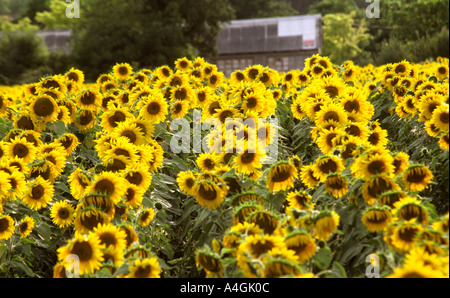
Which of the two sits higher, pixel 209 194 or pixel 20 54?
pixel 20 54

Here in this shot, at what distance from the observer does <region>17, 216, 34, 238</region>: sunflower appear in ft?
10.7

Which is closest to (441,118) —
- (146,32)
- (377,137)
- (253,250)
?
(377,137)

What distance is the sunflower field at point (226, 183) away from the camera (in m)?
2.35

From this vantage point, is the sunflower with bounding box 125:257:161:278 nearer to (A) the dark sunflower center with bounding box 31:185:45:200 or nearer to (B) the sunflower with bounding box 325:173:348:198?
(B) the sunflower with bounding box 325:173:348:198

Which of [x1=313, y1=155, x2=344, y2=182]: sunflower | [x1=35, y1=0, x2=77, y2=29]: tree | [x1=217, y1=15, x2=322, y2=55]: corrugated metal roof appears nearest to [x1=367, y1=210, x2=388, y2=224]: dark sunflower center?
[x1=313, y1=155, x2=344, y2=182]: sunflower

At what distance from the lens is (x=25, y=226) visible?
3285 millimetres

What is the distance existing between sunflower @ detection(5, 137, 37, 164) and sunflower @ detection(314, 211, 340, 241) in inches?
98.7

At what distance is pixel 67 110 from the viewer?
4.66 m

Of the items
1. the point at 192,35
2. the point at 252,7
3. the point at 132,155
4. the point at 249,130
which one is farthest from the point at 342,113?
the point at 252,7

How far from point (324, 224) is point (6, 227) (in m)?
1.95

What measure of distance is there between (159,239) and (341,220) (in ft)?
4.50

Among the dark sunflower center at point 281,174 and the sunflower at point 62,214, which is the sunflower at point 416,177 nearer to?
the dark sunflower center at point 281,174

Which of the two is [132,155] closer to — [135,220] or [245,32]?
[135,220]

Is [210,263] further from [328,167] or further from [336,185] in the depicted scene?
[328,167]
